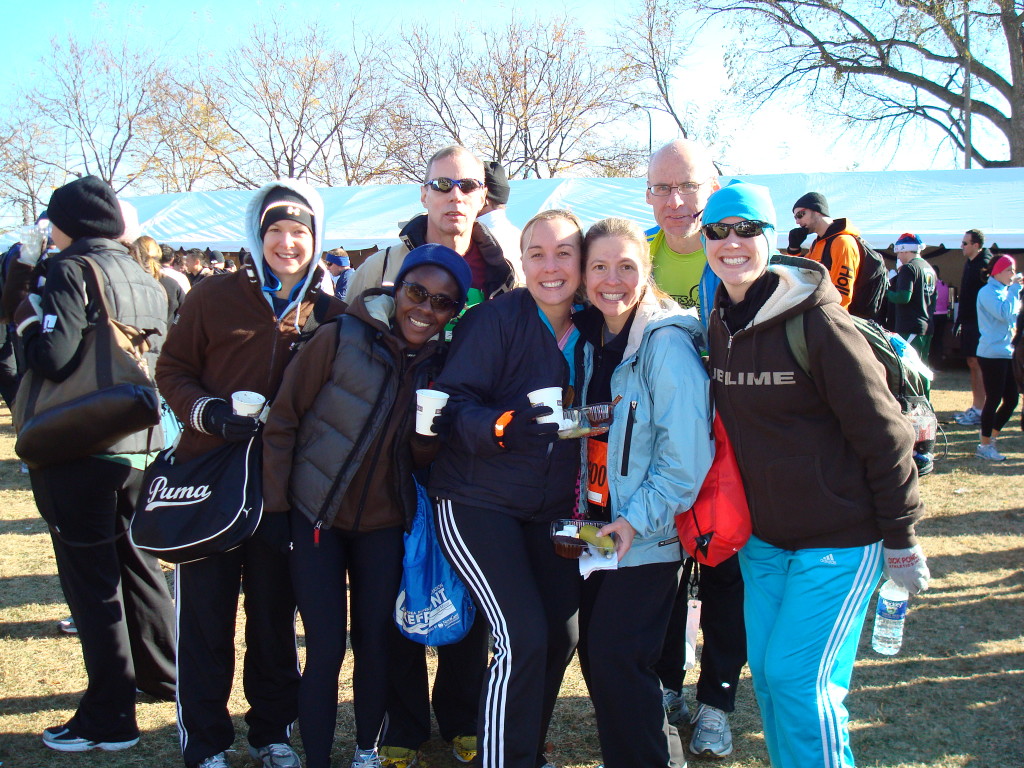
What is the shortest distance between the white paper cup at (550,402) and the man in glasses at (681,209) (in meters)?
1.01

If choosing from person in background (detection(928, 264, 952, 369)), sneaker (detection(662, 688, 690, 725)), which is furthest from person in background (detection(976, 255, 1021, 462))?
sneaker (detection(662, 688, 690, 725))

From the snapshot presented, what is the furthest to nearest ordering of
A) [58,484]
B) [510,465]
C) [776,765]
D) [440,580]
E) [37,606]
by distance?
1. [37,606]
2. [58,484]
3. [440,580]
4. [510,465]
5. [776,765]

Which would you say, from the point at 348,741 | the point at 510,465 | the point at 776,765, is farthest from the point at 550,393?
the point at 348,741

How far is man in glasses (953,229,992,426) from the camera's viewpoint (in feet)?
30.8

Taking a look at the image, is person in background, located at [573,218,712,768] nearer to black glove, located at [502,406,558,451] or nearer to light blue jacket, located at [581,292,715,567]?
light blue jacket, located at [581,292,715,567]

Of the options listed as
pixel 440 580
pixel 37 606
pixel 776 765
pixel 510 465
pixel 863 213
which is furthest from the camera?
pixel 863 213

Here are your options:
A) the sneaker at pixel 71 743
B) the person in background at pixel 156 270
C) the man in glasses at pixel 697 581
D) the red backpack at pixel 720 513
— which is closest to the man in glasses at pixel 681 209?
the man in glasses at pixel 697 581

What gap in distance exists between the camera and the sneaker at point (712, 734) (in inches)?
123

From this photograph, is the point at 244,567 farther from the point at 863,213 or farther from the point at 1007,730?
the point at 863,213

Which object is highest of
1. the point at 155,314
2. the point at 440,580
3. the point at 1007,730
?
the point at 155,314

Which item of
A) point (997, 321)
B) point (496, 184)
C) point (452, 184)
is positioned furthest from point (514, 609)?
point (997, 321)

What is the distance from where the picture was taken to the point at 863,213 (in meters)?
14.1

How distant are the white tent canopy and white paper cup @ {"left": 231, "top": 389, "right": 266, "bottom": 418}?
11789 millimetres

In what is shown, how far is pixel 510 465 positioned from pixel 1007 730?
8.27ft
